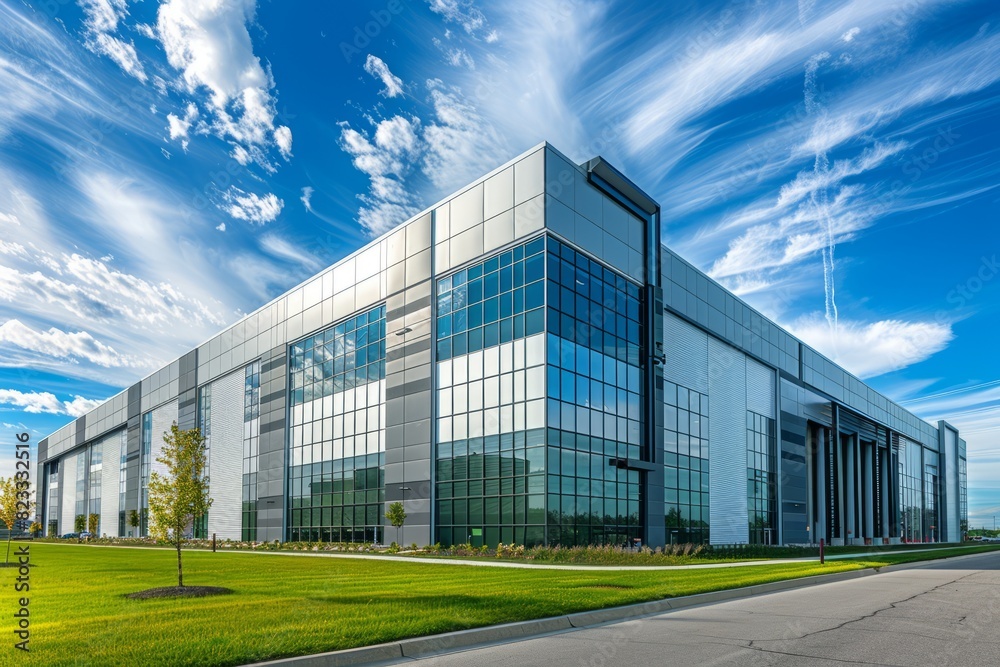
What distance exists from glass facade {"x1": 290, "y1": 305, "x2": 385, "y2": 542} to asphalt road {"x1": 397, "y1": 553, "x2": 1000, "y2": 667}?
29.9 m

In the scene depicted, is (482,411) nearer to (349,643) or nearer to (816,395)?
(349,643)

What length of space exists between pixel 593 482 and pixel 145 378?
60376mm

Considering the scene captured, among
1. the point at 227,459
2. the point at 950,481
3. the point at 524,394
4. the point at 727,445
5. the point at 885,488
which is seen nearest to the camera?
the point at 524,394

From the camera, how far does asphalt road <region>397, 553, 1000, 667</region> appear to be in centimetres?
859

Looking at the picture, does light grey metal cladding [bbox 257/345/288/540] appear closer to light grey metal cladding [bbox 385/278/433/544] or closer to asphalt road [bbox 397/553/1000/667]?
light grey metal cladding [bbox 385/278/433/544]

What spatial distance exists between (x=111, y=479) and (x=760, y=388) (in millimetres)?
72998

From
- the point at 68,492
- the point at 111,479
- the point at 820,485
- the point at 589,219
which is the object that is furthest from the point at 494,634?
the point at 68,492

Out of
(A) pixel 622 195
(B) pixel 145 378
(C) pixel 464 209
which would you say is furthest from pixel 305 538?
(B) pixel 145 378

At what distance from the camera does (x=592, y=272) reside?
35875 millimetres

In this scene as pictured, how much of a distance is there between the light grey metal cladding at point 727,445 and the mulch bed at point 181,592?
34.6 meters

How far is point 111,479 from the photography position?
8656cm

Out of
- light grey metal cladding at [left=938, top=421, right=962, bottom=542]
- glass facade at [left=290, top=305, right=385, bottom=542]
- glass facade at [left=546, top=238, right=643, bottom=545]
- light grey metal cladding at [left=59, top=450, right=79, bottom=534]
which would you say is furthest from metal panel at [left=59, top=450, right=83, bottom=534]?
light grey metal cladding at [left=938, top=421, right=962, bottom=542]

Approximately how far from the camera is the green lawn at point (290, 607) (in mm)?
8664

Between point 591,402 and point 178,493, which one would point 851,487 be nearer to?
point 591,402
